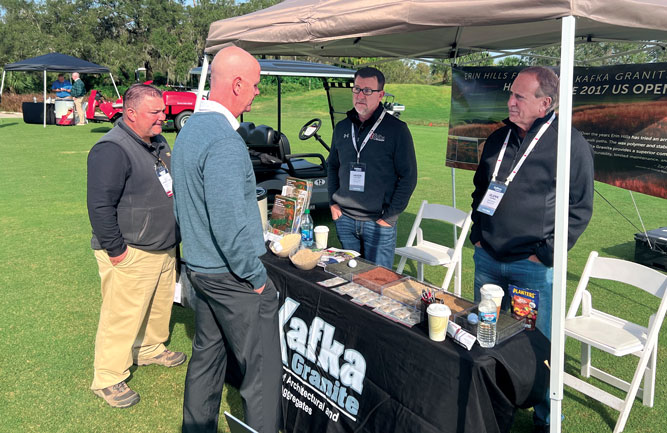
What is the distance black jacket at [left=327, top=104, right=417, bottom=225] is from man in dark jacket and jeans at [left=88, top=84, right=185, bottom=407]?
1227 millimetres

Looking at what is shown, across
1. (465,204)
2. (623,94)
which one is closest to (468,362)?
(623,94)

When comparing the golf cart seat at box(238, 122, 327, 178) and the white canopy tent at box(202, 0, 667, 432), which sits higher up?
the white canopy tent at box(202, 0, 667, 432)

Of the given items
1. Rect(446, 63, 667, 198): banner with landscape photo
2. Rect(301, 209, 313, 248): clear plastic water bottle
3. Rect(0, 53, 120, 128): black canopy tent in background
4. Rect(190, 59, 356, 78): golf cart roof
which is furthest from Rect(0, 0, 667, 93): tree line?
Rect(301, 209, 313, 248): clear plastic water bottle

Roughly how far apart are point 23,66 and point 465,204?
63.3 feet

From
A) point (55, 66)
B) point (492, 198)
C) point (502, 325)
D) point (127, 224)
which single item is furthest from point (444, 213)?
point (55, 66)

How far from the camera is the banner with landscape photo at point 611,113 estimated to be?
347cm

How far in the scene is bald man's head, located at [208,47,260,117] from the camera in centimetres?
197

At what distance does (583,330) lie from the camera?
2818 millimetres

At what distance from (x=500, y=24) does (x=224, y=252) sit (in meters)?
1.46

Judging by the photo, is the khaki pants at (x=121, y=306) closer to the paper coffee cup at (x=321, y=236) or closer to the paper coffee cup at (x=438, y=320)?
the paper coffee cup at (x=321, y=236)

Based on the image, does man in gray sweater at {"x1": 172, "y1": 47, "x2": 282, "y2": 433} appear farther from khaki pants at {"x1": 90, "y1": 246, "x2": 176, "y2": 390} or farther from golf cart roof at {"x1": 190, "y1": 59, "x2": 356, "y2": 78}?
golf cart roof at {"x1": 190, "y1": 59, "x2": 356, "y2": 78}

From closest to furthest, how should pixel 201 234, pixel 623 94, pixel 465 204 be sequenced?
pixel 201 234, pixel 623 94, pixel 465 204

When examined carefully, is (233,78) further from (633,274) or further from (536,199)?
(633,274)

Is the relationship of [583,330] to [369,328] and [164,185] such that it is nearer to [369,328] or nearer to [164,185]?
[369,328]
